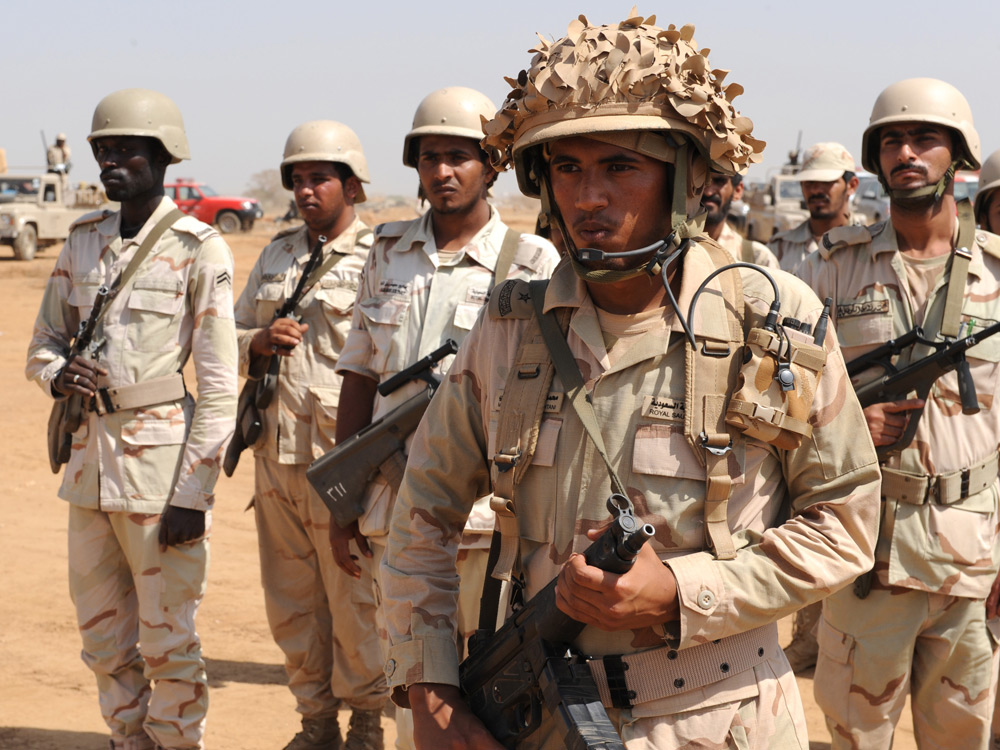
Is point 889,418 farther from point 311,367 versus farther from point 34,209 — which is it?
point 34,209

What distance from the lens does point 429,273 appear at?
4.36 metres

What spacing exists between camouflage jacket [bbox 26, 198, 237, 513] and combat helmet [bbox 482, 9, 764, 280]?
2.52 metres

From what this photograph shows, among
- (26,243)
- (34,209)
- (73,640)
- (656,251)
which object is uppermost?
(656,251)

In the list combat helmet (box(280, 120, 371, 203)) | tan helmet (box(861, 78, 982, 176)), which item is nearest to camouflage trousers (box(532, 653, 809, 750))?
tan helmet (box(861, 78, 982, 176))

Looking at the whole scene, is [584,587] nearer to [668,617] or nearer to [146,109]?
[668,617]

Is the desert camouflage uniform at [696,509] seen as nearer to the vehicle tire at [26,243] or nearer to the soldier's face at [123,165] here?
the soldier's face at [123,165]

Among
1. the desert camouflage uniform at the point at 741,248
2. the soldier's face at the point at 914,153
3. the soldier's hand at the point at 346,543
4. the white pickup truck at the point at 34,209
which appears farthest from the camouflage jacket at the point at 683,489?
the white pickup truck at the point at 34,209

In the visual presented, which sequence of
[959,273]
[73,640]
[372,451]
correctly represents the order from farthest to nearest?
[73,640], [372,451], [959,273]

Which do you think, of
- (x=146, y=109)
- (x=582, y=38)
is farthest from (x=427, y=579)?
(x=146, y=109)

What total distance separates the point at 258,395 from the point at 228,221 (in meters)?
32.0

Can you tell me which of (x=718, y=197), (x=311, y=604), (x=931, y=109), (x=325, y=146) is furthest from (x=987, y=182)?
(x=311, y=604)

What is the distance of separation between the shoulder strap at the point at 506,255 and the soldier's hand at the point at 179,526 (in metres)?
1.52

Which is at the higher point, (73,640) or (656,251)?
(656,251)

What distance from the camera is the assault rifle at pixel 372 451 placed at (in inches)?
162
